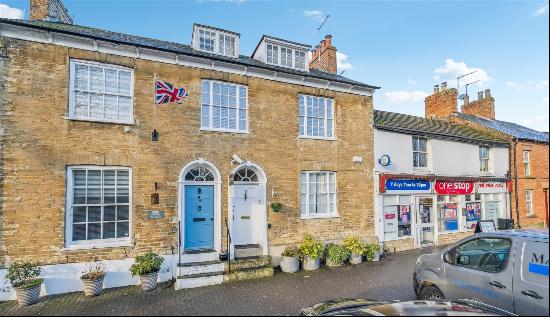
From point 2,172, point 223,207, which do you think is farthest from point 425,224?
point 2,172

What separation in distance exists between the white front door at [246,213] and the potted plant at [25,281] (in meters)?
5.62

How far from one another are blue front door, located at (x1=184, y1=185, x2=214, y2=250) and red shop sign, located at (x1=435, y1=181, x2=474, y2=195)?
10901 millimetres

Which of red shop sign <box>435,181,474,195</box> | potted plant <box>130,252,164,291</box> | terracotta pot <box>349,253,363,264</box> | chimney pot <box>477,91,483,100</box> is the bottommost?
terracotta pot <box>349,253,363,264</box>

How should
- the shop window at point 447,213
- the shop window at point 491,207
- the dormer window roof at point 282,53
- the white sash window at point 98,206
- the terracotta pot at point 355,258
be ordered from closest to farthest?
1. the white sash window at point 98,206
2. the terracotta pot at point 355,258
3. the dormer window roof at point 282,53
4. the shop window at point 447,213
5. the shop window at point 491,207

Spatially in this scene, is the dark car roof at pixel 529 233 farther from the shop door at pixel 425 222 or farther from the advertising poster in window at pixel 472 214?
the advertising poster in window at pixel 472 214

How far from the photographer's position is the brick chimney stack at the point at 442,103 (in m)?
20.4

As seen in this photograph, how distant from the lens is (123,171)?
9625 millimetres

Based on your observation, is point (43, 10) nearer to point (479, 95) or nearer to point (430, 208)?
point (430, 208)

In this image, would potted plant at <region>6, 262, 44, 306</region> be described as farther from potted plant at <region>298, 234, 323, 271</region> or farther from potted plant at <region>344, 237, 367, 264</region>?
potted plant at <region>344, 237, 367, 264</region>

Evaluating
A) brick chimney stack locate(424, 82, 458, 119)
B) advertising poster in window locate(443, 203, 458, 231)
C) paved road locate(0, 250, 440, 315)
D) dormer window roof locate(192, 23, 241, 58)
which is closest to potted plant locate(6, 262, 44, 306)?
paved road locate(0, 250, 440, 315)

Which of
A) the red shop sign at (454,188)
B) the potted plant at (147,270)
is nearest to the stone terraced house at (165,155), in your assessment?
the potted plant at (147,270)

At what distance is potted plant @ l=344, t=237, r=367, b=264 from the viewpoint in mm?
11680

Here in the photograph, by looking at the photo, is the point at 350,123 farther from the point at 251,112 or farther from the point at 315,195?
→ the point at 251,112

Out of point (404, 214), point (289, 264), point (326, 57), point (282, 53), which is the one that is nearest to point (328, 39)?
point (326, 57)
